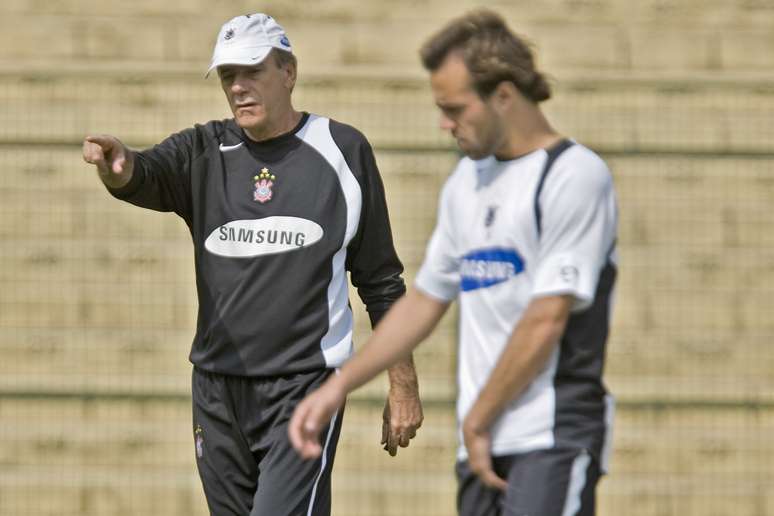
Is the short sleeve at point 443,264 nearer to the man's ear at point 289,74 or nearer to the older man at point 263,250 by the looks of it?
the older man at point 263,250

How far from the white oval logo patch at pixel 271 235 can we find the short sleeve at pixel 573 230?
1431 mm

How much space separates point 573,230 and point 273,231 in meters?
1.54

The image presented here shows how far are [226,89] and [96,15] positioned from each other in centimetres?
464

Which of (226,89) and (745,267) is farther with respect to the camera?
(745,267)

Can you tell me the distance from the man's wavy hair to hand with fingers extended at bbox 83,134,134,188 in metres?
1.37

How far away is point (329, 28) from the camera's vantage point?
877 centimetres

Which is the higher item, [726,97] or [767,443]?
[726,97]

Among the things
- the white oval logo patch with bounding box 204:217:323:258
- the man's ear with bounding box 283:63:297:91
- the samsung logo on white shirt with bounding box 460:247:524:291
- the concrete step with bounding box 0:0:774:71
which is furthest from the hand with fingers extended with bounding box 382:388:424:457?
the concrete step with bounding box 0:0:774:71

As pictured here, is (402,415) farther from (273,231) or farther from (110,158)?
(110,158)

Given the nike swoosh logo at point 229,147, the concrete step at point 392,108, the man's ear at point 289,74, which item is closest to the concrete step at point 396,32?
the concrete step at point 392,108

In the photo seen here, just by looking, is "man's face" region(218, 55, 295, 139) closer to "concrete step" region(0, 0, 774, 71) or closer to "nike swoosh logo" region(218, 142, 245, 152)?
"nike swoosh logo" region(218, 142, 245, 152)

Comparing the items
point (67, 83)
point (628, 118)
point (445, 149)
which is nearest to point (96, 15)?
point (67, 83)

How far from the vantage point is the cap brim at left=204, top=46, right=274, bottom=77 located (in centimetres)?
→ 427

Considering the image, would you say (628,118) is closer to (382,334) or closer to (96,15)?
(96,15)
